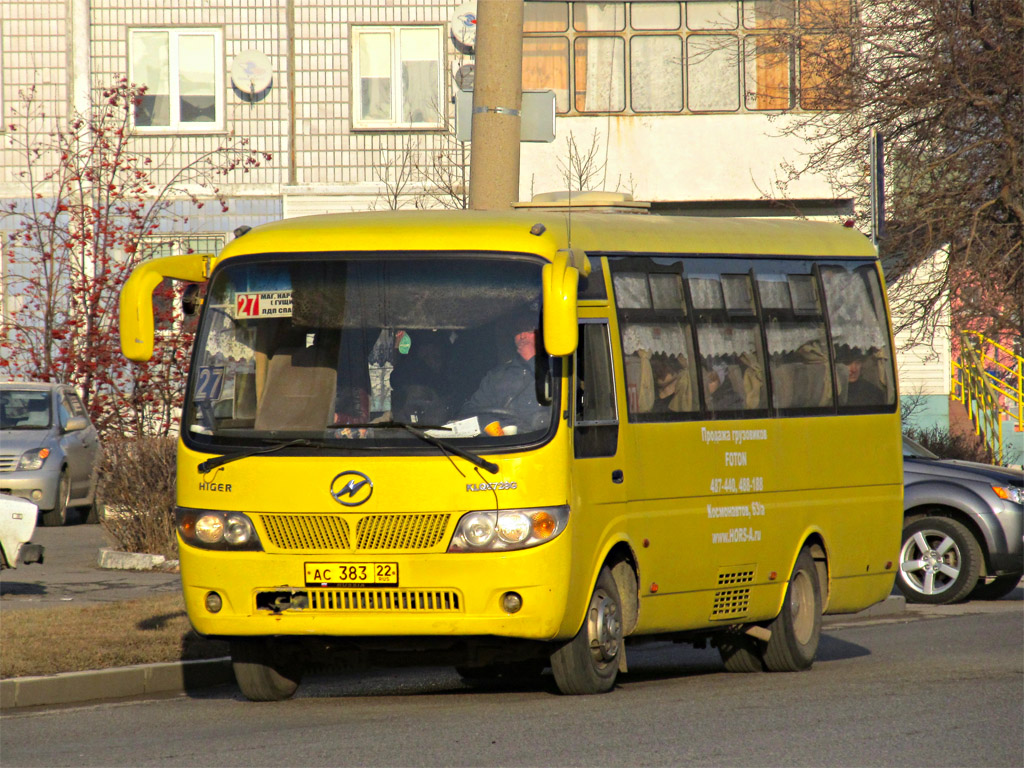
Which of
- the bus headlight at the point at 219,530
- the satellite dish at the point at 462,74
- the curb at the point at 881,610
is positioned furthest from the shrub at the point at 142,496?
the satellite dish at the point at 462,74

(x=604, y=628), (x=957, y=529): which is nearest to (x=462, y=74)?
(x=957, y=529)

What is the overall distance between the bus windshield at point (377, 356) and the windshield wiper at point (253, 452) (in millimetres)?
44

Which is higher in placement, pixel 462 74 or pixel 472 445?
pixel 462 74

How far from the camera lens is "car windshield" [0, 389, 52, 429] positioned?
71.3 ft

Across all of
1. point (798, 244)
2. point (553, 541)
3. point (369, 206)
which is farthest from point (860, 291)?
point (369, 206)

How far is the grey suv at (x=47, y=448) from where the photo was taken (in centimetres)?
2100

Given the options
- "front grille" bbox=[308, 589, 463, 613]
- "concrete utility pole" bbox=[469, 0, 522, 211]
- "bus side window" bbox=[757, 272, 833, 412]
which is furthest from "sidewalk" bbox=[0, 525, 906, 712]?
"concrete utility pole" bbox=[469, 0, 522, 211]

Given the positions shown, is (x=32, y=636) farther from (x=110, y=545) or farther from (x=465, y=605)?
(x=110, y=545)

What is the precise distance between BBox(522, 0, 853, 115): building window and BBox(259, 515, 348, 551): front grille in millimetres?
18636

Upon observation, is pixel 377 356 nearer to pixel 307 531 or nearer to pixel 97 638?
pixel 307 531

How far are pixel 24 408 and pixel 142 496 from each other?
6.12m

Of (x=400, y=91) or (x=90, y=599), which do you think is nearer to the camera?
(x=90, y=599)

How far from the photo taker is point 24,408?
71.9ft

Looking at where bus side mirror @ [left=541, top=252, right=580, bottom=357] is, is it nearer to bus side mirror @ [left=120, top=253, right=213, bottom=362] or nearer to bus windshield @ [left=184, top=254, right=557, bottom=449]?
bus windshield @ [left=184, top=254, right=557, bottom=449]
